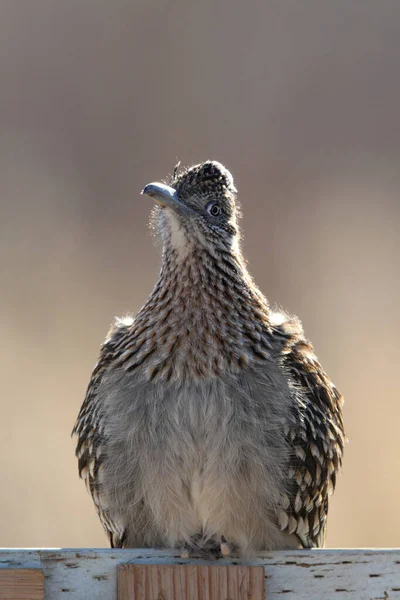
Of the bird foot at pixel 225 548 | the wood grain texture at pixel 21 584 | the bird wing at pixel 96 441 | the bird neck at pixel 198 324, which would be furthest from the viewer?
the bird wing at pixel 96 441

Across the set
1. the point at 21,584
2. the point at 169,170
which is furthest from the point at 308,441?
the point at 169,170

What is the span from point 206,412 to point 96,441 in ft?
1.45

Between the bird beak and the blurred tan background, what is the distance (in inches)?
Result: 135

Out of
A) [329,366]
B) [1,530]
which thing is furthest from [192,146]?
[1,530]

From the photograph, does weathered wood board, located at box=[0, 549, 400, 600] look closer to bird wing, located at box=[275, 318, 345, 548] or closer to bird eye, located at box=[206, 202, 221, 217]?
bird wing, located at box=[275, 318, 345, 548]

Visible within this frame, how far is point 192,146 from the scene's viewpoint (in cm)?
802

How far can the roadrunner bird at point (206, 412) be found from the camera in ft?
10.8

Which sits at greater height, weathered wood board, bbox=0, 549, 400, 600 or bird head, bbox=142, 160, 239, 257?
bird head, bbox=142, 160, 239, 257

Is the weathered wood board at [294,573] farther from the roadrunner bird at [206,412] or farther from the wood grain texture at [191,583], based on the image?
the roadrunner bird at [206,412]

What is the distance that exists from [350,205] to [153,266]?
1.61 m

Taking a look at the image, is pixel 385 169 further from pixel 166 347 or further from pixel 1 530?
pixel 166 347

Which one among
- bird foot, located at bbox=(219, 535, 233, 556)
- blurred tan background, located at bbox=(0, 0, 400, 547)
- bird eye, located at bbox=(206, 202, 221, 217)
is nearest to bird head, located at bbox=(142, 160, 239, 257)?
bird eye, located at bbox=(206, 202, 221, 217)

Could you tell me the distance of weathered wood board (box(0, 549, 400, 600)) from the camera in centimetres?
263

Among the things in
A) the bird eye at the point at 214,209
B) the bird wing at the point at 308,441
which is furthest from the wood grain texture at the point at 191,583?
the bird eye at the point at 214,209
